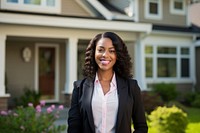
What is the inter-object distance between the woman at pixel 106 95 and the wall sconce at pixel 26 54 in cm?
1052

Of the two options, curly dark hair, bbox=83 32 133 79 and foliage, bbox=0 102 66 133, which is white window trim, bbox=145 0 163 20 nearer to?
foliage, bbox=0 102 66 133

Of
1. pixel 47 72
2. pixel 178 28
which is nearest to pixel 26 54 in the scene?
pixel 47 72

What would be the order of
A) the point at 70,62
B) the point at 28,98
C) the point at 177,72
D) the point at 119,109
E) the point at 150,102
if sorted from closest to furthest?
the point at 119,109
the point at 70,62
the point at 28,98
the point at 150,102
the point at 177,72

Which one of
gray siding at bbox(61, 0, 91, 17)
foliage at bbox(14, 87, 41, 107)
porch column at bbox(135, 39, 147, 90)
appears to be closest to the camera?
foliage at bbox(14, 87, 41, 107)

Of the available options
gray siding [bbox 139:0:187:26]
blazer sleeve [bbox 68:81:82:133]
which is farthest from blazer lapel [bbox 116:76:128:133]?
gray siding [bbox 139:0:187:26]

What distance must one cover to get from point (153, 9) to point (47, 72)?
6397mm

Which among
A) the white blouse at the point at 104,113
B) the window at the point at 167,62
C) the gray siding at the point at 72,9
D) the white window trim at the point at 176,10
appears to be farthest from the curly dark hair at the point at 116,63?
the white window trim at the point at 176,10

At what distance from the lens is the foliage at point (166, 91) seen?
13961 mm

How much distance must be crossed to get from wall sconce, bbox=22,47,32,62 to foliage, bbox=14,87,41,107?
51.6 inches

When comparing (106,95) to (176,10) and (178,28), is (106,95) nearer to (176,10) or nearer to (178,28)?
(178,28)

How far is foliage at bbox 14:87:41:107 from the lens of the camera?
453 inches

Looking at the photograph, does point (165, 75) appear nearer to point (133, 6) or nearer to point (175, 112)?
point (133, 6)

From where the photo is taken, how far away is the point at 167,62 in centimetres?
1578

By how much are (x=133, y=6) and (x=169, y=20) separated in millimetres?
2831
